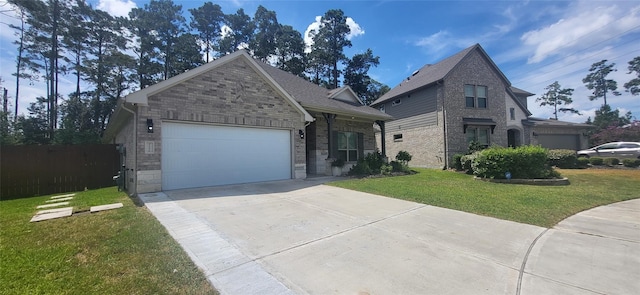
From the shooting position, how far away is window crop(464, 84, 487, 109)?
17562 mm

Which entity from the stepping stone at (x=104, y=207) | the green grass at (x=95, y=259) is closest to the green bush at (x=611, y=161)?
the green grass at (x=95, y=259)

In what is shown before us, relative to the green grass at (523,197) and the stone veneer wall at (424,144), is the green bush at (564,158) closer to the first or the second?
the green grass at (523,197)

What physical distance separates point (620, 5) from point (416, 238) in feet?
53.6

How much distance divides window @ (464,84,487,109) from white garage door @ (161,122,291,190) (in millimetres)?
13112

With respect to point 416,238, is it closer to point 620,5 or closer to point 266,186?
point 266,186

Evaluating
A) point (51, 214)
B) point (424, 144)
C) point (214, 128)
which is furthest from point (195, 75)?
point (424, 144)

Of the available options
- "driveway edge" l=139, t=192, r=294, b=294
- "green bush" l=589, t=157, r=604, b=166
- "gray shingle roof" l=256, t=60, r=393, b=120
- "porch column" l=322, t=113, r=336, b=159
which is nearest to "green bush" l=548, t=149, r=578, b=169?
"green bush" l=589, t=157, r=604, b=166

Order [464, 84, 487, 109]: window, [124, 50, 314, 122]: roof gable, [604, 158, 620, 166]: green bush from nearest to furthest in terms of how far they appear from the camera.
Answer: [124, 50, 314, 122]: roof gable
[604, 158, 620, 166]: green bush
[464, 84, 487, 109]: window

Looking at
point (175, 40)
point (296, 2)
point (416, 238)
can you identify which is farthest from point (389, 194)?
point (175, 40)

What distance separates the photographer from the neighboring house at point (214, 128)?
802 centimetres

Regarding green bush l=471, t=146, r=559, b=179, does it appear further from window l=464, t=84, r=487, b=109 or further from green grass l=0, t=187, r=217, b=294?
green grass l=0, t=187, r=217, b=294

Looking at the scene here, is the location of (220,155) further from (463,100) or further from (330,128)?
(463,100)

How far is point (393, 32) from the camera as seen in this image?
15.4 m

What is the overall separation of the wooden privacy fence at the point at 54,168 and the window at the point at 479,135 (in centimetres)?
2033
